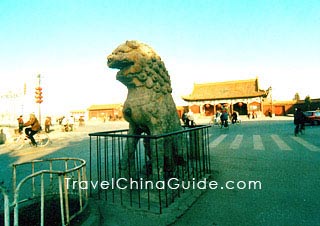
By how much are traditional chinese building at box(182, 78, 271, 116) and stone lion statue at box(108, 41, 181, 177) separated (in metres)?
28.6

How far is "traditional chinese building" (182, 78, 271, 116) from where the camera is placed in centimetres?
3141

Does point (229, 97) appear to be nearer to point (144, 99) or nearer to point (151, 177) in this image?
point (151, 177)

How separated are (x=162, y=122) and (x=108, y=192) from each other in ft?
4.45

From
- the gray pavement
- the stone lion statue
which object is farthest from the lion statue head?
the gray pavement

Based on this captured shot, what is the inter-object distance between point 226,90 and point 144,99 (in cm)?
3321

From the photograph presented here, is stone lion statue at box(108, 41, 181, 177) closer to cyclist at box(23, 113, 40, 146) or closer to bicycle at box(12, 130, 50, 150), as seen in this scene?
cyclist at box(23, 113, 40, 146)

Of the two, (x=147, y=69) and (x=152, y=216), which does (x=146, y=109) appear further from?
Answer: (x=152, y=216)

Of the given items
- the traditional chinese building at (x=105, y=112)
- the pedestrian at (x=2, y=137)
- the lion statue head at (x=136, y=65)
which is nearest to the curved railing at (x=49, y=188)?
the lion statue head at (x=136, y=65)

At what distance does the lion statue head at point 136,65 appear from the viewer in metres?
3.24

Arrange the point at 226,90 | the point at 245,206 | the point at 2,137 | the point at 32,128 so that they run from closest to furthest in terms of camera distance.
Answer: the point at 245,206 < the point at 32,128 < the point at 2,137 < the point at 226,90

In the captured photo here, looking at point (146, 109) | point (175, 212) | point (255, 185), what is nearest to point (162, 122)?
point (146, 109)

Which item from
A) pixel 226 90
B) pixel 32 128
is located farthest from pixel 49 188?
pixel 226 90

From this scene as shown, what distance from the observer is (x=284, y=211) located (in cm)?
262

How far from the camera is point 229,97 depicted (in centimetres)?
3189
